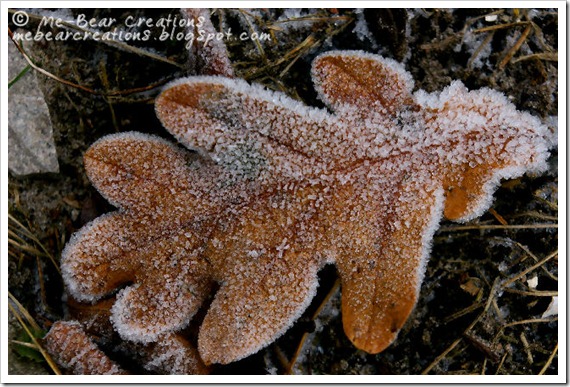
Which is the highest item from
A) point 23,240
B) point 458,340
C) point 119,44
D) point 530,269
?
point 119,44

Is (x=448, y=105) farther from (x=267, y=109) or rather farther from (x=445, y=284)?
(x=445, y=284)

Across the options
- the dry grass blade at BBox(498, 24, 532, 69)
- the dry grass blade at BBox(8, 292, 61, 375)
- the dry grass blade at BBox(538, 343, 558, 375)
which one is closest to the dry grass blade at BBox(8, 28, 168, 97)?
the dry grass blade at BBox(8, 292, 61, 375)

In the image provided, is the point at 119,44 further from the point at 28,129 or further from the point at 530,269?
the point at 530,269

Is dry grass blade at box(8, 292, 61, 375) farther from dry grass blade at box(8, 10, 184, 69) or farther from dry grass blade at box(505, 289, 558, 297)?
dry grass blade at box(505, 289, 558, 297)

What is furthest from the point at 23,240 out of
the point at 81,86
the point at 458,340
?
the point at 458,340

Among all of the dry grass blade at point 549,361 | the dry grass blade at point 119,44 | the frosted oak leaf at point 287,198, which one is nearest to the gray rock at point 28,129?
the dry grass blade at point 119,44
